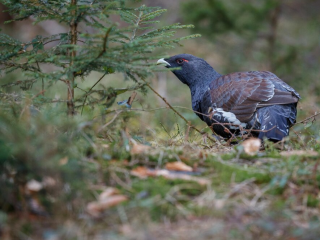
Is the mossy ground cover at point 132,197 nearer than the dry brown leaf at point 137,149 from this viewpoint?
Yes

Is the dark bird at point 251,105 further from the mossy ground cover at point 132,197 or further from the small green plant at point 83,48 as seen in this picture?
the mossy ground cover at point 132,197

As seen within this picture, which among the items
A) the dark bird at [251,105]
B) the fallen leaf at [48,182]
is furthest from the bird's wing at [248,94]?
the fallen leaf at [48,182]

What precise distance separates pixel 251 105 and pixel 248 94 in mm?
185

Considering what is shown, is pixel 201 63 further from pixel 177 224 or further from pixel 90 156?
pixel 177 224

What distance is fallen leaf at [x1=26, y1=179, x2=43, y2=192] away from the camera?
280 cm

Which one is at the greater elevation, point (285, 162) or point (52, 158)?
point (52, 158)

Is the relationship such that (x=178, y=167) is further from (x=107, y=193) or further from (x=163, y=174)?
(x=107, y=193)

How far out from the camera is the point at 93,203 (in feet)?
9.32

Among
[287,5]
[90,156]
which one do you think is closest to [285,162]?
[90,156]

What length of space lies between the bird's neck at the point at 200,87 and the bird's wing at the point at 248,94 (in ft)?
1.18

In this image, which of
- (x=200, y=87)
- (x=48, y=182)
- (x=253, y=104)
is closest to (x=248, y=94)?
(x=253, y=104)

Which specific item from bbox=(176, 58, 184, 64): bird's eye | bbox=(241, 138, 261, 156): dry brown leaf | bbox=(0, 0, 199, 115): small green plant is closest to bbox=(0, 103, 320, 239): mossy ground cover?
bbox=(241, 138, 261, 156): dry brown leaf

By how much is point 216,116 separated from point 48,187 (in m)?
3.77

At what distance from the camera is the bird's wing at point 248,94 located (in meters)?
5.69
